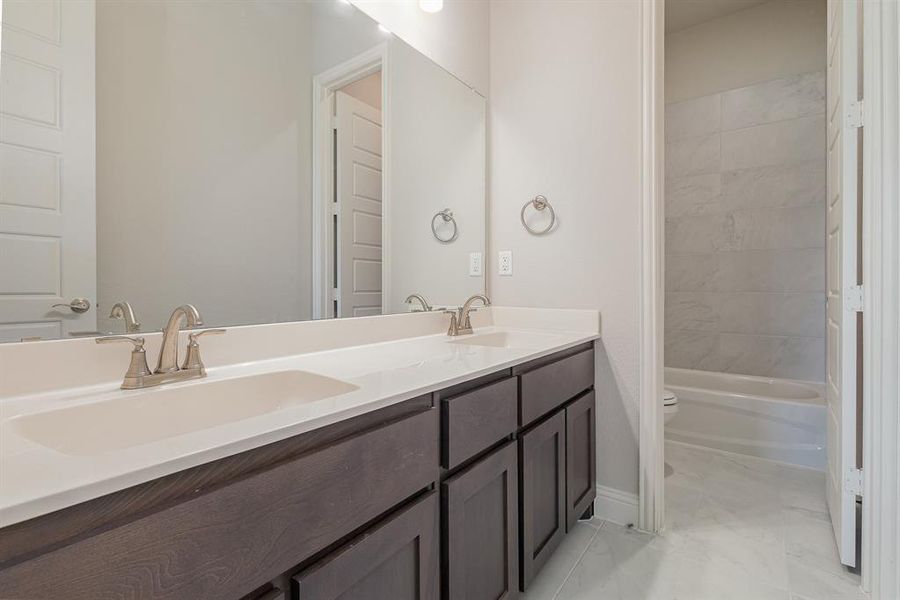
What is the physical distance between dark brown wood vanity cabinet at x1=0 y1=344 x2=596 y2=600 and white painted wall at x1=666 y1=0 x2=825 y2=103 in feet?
9.01

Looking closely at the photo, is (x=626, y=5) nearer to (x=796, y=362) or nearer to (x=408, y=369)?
(x=408, y=369)

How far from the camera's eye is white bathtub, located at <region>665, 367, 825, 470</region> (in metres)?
2.27

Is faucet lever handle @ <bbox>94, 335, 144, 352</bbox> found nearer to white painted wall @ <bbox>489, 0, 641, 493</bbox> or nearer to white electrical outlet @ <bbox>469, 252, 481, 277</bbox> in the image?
white electrical outlet @ <bbox>469, 252, 481, 277</bbox>

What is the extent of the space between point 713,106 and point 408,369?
3089 millimetres

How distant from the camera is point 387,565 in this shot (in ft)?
2.56

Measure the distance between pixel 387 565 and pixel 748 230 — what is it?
306 cm

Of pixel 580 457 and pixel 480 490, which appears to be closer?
pixel 480 490

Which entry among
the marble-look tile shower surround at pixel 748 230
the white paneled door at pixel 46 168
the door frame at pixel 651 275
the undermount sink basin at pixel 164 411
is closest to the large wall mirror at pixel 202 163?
the white paneled door at pixel 46 168

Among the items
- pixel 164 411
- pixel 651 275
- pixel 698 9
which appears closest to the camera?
pixel 164 411

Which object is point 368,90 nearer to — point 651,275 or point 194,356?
point 194,356

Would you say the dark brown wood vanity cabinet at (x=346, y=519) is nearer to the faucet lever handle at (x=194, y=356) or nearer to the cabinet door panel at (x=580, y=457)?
the cabinet door panel at (x=580, y=457)

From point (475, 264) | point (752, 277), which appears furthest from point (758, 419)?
point (475, 264)

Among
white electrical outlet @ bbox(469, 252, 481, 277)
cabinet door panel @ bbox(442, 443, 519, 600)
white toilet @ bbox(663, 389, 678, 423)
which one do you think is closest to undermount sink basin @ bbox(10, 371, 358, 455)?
cabinet door panel @ bbox(442, 443, 519, 600)

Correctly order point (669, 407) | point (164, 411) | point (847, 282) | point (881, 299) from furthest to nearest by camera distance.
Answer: point (669, 407), point (847, 282), point (881, 299), point (164, 411)
